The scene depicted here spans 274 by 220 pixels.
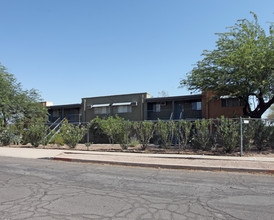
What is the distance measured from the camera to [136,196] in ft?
18.3

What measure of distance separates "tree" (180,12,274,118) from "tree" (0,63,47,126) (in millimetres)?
19126

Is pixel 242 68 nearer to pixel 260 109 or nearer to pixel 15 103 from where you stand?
pixel 260 109

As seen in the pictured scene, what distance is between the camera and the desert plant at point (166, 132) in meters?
14.5

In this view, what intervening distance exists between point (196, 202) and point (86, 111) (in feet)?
95.3

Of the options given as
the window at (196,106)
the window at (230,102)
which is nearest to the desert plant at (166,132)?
the window at (230,102)

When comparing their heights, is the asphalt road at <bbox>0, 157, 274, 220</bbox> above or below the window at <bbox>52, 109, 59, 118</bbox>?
below

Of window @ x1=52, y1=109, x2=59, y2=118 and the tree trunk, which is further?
window @ x1=52, y1=109, x2=59, y2=118

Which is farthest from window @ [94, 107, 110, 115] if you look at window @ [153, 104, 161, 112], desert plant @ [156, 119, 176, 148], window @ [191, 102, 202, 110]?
desert plant @ [156, 119, 176, 148]

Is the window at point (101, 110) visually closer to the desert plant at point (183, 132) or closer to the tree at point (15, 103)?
the tree at point (15, 103)

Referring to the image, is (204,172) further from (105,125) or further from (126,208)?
(105,125)

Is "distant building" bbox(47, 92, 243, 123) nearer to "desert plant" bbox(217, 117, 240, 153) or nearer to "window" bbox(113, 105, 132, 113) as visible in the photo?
"window" bbox(113, 105, 132, 113)

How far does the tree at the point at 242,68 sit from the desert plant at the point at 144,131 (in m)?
6.60

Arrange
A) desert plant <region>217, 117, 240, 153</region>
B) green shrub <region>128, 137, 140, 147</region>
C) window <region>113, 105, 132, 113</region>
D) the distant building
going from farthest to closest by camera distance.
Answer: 1. window <region>113, 105, 132, 113</region>
2. the distant building
3. green shrub <region>128, 137, 140, 147</region>
4. desert plant <region>217, 117, 240, 153</region>

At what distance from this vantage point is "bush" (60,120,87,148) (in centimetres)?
1714
